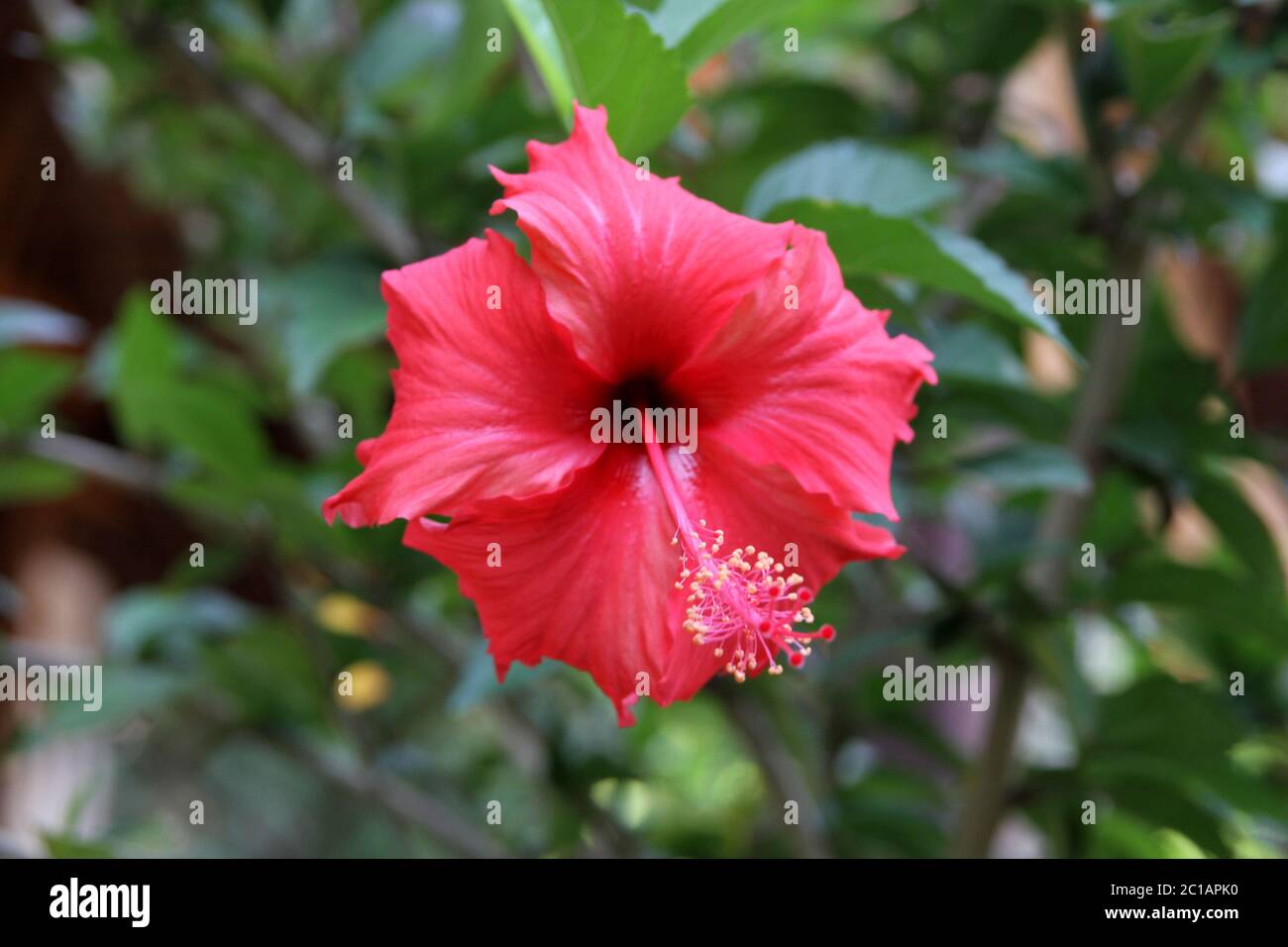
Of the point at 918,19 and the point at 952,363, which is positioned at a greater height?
the point at 918,19

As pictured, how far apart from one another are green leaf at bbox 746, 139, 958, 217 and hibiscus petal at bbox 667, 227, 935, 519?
0.45ft

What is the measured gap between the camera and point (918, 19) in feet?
3.13

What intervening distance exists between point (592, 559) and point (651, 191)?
0.15 metres

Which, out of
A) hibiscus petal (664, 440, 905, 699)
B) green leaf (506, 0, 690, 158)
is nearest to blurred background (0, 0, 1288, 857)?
green leaf (506, 0, 690, 158)

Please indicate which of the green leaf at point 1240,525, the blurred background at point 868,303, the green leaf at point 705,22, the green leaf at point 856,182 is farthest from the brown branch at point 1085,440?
the green leaf at point 705,22

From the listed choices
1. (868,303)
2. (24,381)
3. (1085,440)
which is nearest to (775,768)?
(1085,440)

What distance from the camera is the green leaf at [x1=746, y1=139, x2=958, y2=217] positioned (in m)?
0.57

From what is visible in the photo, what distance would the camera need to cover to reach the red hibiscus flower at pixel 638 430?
422mm

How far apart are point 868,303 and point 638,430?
0.50 ft

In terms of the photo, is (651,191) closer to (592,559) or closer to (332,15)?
(592,559)

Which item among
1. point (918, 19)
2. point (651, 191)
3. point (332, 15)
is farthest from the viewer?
point (332, 15)

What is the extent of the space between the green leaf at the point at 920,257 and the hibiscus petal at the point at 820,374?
0.05 m
